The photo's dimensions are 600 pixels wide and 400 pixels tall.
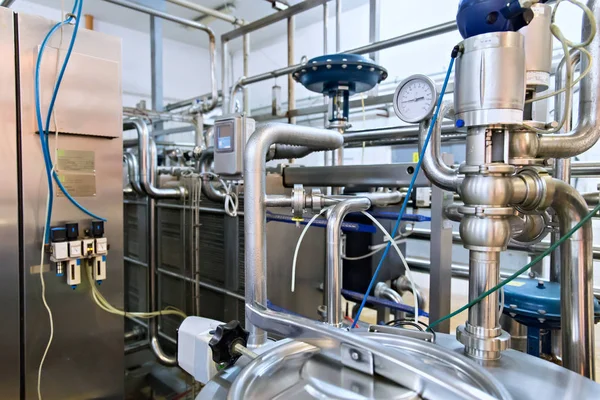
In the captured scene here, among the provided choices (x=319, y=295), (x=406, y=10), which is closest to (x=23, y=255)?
(x=319, y=295)

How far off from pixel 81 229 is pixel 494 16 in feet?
4.88

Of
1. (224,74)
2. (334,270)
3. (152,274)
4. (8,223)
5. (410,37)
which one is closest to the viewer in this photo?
(334,270)

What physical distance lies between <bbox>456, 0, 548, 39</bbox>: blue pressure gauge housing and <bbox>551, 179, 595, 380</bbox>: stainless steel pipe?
294 mm

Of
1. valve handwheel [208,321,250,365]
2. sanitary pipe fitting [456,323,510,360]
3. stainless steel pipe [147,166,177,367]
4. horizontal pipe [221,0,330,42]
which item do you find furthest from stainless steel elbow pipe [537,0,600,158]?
stainless steel pipe [147,166,177,367]

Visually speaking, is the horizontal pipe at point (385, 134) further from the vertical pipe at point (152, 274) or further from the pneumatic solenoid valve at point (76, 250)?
the vertical pipe at point (152, 274)

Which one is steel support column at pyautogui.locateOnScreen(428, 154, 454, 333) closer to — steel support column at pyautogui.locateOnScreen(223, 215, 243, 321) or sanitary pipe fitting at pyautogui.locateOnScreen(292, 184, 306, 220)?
sanitary pipe fitting at pyautogui.locateOnScreen(292, 184, 306, 220)

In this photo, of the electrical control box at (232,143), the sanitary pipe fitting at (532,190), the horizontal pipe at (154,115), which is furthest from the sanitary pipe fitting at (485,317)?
the horizontal pipe at (154,115)

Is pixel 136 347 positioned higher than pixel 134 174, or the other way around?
pixel 134 174

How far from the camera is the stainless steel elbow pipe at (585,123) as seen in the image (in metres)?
0.72

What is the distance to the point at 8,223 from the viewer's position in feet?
4.37

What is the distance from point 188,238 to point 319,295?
826mm

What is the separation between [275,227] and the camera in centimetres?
177

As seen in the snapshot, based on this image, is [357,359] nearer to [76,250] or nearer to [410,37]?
[76,250]

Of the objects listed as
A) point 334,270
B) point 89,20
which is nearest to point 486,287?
point 334,270
